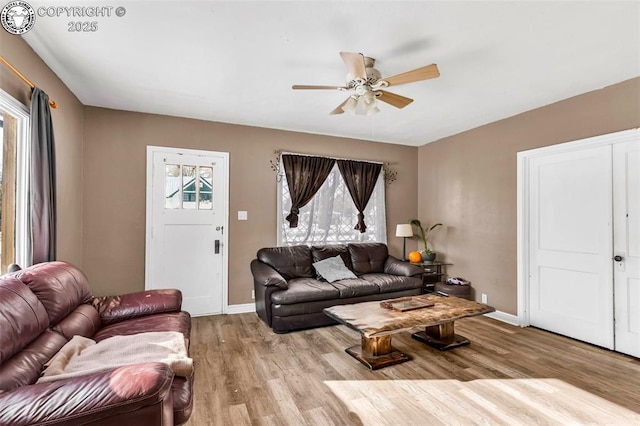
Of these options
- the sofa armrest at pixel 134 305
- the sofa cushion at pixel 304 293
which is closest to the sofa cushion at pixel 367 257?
the sofa cushion at pixel 304 293

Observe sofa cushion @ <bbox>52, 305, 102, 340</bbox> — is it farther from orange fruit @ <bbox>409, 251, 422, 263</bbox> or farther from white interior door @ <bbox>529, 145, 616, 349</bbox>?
white interior door @ <bbox>529, 145, 616, 349</bbox>

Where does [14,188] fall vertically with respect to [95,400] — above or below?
above

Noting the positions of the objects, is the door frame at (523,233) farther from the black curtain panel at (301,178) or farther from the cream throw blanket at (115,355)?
the cream throw blanket at (115,355)

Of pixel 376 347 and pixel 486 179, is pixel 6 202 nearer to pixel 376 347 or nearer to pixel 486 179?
pixel 376 347

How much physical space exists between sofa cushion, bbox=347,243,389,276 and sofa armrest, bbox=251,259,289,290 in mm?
1342

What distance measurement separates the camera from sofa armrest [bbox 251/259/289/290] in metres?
3.58

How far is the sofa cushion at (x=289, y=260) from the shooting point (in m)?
4.23

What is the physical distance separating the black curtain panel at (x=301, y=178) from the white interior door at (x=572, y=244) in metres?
2.78

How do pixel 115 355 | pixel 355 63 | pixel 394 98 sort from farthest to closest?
pixel 394 98 → pixel 355 63 → pixel 115 355

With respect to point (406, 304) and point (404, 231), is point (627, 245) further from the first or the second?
point (404, 231)

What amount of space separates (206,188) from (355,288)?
235 centimetres

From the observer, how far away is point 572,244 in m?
3.46

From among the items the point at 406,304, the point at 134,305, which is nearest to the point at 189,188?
the point at 134,305

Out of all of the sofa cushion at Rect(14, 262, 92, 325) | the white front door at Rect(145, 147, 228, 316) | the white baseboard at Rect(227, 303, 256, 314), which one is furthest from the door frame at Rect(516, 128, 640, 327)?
the sofa cushion at Rect(14, 262, 92, 325)
